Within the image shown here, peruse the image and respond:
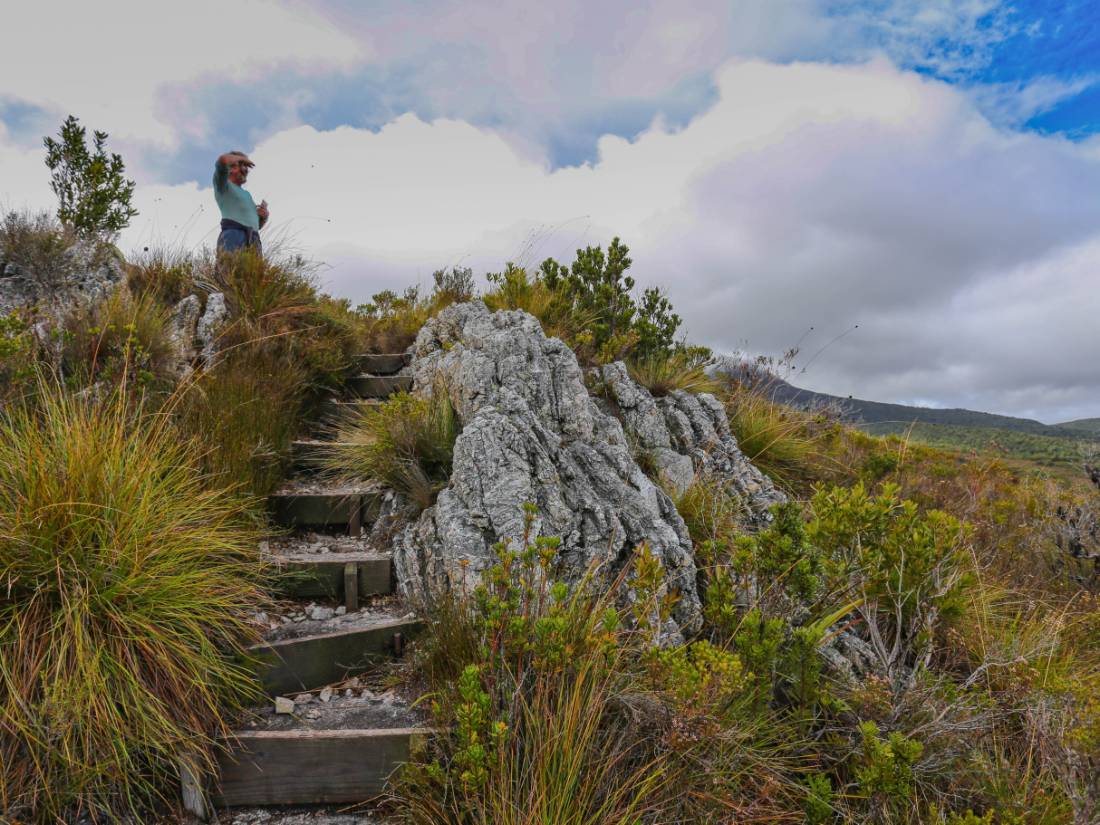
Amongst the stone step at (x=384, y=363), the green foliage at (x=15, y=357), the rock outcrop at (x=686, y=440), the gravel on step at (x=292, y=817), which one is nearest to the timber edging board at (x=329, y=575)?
the gravel on step at (x=292, y=817)

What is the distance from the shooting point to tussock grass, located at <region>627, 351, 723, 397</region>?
20.1ft

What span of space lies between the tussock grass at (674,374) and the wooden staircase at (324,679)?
3.34m

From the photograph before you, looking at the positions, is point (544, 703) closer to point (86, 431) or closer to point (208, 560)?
Answer: point (208, 560)

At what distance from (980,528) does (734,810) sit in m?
5.20

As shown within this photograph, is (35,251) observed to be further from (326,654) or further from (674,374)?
(674,374)

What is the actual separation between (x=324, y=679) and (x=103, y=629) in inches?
45.5

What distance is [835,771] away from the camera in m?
2.61

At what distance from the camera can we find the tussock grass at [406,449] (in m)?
4.33

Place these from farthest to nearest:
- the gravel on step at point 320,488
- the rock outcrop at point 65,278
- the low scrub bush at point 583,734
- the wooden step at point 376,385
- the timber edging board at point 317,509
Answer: the wooden step at point 376,385, the rock outcrop at point 65,278, the gravel on step at point 320,488, the timber edging board at point 317,509, the low scrub bush at point 583,734

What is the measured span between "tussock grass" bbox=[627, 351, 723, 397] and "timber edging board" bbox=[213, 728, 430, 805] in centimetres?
447

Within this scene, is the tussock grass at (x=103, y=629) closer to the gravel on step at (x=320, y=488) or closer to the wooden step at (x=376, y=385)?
the gravel on step at (x=320, y=488)

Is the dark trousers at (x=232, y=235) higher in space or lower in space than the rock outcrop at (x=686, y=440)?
higher

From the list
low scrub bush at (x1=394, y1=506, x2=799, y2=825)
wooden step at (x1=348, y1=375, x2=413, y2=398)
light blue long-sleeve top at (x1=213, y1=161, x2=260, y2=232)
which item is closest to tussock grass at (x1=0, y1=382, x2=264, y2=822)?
low scrub bush at (x1=394, y1=506, x2=799, y2=825)

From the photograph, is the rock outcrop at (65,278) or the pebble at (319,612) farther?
the rock outcrop at (65,278)
